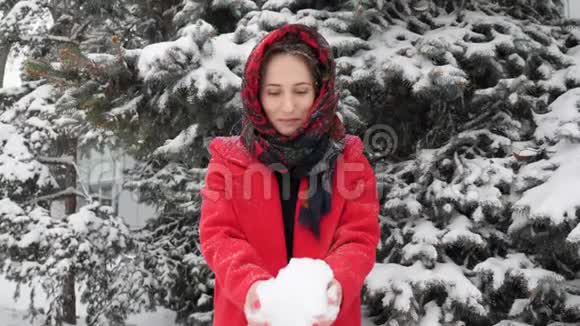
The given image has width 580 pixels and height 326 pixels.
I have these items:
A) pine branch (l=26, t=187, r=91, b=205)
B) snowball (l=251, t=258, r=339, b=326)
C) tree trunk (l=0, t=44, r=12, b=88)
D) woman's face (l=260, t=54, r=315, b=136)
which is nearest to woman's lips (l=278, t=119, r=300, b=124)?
woman's face (l=260, t=54, r=315, b=136)

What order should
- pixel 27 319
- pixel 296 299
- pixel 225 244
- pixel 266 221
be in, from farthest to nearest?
pixel 27 319 < pixel 266 221 < pixel 225 244 < pixel 296 299

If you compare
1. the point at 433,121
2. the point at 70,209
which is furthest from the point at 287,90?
the point at 70,209

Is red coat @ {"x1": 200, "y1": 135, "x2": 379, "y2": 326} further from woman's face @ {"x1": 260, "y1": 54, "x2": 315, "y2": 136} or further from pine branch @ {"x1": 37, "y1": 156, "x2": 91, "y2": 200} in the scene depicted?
pine branch @ {"x1": 37, "y1": 156, "x2": 91, "y2": 200}

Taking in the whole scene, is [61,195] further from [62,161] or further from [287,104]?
[287,104]

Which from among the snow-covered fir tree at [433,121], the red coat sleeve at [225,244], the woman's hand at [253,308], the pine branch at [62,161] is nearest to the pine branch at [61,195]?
the pine branch at [62,161]

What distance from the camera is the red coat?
1.47 metres

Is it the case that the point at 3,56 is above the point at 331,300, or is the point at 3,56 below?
above

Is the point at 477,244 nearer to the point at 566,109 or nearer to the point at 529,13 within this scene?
the point at 566,109

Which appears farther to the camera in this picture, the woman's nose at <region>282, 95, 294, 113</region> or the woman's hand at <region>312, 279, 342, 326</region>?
the woman's nose at <region>282, 95, 294, 113</region>

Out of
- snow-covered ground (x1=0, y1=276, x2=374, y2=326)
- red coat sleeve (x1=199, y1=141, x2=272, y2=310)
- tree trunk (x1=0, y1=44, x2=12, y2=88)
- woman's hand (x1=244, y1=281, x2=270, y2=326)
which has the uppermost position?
tree trunk (x1=0, y1=44, x2=12, y2=88)

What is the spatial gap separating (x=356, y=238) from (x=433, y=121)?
303 centimetres

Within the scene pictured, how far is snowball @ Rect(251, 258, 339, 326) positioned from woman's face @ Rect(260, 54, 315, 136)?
0.49m

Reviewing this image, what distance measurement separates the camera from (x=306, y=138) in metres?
1.54

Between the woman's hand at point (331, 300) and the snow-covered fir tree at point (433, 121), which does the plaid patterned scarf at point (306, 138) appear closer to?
the woman's hand at point (331, 300)
